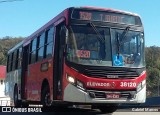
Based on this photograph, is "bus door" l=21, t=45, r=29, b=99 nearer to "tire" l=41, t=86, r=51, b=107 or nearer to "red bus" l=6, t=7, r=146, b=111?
"tire" l=41, t=86, r=51, b=107

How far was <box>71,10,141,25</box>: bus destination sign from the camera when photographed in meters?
10.7

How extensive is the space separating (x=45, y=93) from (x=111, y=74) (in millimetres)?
2830

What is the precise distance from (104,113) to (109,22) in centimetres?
357

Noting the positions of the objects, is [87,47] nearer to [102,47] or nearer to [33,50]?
[102,47]

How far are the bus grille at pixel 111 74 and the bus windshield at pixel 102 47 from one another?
209mm

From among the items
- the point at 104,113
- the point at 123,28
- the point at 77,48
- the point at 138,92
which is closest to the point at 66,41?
the point at 77,48

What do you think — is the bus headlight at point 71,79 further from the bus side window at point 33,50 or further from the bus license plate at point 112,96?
the bus side window at point 33,50

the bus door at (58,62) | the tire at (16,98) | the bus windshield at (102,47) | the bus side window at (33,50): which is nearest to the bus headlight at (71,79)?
the bus door at (58,62)

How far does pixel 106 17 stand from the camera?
11000 mm

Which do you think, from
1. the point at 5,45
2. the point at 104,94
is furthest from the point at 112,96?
the point at 5,45

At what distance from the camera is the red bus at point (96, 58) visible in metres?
10.2

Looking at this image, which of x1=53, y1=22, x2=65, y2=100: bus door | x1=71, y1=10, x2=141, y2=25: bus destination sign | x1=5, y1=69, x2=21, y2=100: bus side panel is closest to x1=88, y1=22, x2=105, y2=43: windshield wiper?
x1=71, y1=10, x2=141, y2=25: bus destination sign

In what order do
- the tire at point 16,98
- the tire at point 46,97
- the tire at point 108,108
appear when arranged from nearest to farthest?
1. the tire at point 46,97
2. the tire at point 108,108
3. the tire at point 16,98

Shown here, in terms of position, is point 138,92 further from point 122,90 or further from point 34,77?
point 34,77
